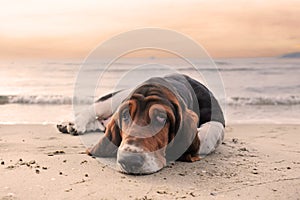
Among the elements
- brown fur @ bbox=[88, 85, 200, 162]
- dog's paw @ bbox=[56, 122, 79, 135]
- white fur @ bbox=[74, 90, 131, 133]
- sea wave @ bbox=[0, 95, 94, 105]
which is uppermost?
brown fur @ bbox=[88, 85, 200, 162]

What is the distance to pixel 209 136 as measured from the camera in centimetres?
576

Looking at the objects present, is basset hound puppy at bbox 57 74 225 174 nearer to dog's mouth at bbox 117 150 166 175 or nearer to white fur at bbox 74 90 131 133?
dog's mouth at bbox 117 150 166 175

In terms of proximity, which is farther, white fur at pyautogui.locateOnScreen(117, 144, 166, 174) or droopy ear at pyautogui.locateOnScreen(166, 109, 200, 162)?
droopy ear at pyautogui.locateOnScreen(166, 109, 200, 162)

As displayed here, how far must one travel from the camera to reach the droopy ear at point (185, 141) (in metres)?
4.82

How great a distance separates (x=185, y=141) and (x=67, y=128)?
11.1 feet

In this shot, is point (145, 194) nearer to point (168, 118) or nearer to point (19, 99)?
point (168, 118)

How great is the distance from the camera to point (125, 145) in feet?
14.1

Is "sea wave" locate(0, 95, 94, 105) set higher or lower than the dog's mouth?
lower

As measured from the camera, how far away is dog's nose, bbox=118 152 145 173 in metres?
4.25

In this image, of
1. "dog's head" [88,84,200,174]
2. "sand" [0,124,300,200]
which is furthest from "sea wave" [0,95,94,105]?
"dog's head" [88,84,200,174]

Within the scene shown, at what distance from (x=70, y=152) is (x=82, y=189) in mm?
1805

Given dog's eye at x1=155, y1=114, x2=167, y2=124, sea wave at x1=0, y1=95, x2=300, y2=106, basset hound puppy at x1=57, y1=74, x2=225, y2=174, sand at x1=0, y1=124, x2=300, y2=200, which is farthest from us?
sea wave at x1=0, y1=95, x2=300, y2=106

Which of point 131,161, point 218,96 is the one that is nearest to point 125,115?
point 131,161

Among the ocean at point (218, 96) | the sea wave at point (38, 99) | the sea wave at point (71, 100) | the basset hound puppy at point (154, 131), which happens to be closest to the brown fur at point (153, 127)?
the basset hound puppy at point (154, 131)
